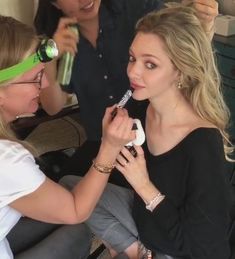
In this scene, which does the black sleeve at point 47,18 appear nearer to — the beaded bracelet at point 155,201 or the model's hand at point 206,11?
the model's hand at point 206,11

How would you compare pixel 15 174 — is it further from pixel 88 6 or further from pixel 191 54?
pixel 88 6

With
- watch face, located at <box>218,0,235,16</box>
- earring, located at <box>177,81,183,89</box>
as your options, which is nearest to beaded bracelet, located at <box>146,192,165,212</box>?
earring, located at <box>177,81,183,89</box>

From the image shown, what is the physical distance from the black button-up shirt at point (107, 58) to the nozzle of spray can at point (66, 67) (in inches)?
1.9

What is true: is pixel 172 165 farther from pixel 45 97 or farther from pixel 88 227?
pixel 45 97

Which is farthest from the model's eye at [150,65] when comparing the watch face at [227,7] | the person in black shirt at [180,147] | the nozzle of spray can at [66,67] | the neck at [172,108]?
the watch face at [227,7]

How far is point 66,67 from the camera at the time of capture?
1.54m

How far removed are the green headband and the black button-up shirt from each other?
0.54m

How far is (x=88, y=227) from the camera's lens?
1411 mm

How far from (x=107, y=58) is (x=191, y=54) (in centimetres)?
57

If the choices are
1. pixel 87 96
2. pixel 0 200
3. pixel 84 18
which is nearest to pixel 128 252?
pixel 0 200

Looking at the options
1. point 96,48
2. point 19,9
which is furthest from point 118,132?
point 19,9

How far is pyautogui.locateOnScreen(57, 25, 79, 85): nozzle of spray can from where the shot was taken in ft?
4.83

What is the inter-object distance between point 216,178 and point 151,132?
303 mm

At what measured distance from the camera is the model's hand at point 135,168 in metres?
1.18
